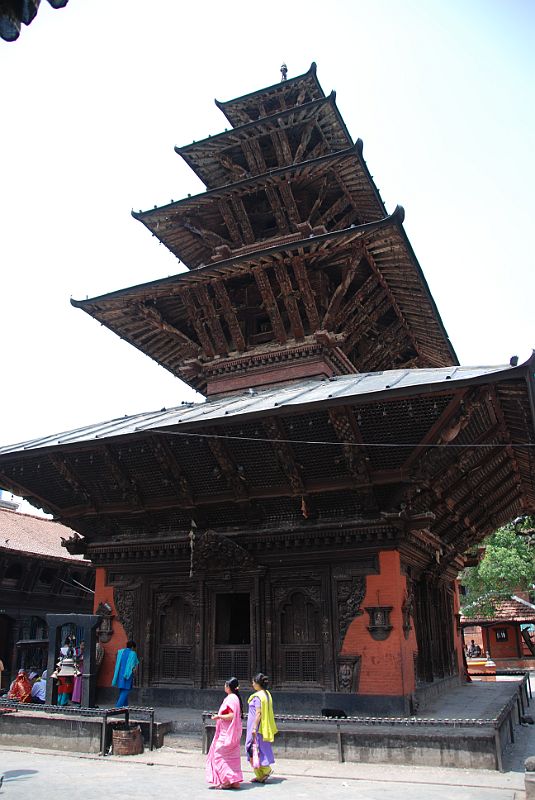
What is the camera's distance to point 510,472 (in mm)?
13391

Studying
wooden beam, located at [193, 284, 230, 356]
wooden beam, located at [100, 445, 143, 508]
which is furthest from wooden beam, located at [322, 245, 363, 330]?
wooden beam, located at [100, 445, 143, 508]

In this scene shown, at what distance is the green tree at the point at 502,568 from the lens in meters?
31.3

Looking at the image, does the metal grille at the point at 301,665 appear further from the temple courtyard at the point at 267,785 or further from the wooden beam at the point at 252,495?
the wooden beam at the point at 252,495

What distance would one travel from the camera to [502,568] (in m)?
31.4

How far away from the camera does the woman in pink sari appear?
25.3 ft

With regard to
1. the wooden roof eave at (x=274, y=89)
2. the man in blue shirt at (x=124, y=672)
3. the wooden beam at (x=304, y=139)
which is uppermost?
the wooden roof eave at (x=274, y=89)

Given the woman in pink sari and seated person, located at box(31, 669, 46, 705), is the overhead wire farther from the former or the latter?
seated person, located at box(31, 669, 46, 705)

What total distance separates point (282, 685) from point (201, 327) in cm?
806

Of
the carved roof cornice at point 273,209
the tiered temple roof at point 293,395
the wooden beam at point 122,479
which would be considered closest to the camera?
the tiered temple roof at point 293,395

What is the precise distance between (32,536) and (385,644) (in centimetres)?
1998

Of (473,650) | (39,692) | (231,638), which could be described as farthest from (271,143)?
(473,650)

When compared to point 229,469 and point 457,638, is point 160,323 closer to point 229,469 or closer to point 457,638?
point 229,469

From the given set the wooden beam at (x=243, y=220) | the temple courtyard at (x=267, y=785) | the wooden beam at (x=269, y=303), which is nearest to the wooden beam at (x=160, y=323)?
the wooden beam at (x=269, y=303)

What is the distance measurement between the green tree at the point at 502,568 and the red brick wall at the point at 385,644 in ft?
69.1
